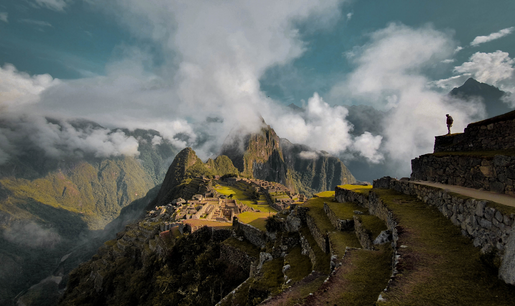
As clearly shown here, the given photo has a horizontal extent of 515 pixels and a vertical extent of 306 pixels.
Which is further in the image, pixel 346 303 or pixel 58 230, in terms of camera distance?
pixel 58 230

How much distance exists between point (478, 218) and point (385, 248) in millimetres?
2583

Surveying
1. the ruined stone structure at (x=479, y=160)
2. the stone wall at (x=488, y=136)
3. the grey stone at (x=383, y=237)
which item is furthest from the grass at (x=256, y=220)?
Result: the stone wall at (x=488, y=136)

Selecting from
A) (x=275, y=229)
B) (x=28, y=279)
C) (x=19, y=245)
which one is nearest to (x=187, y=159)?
(x=28, y=279)

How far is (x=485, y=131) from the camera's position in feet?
35.4

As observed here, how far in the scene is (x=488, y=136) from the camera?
10.6m

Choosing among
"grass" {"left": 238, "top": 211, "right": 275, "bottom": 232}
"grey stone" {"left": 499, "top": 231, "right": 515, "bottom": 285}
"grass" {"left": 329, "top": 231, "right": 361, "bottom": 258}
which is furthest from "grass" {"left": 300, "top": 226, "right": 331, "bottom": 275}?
"grass" {"left": 238, "top": 211, "right": 275, "bottom": 232}

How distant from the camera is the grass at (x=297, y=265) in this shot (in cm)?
934

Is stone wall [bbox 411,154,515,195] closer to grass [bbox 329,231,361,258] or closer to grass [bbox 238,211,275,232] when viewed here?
grass [bbox 329,231,361,258]

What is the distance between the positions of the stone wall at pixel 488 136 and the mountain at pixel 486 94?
16128 centimetres

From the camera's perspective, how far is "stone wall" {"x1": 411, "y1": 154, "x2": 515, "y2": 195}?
741 cm

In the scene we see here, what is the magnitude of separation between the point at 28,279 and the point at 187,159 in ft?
308

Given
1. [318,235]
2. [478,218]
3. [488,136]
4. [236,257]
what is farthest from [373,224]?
[236,257]

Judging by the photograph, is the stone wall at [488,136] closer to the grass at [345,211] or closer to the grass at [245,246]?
the grass at [345,211]

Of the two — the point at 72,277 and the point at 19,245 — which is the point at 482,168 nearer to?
the point at 72,277
